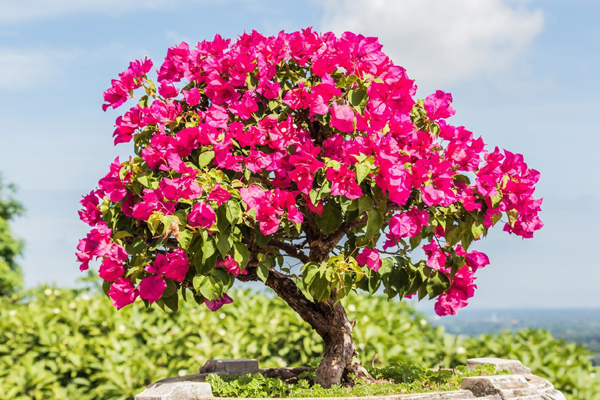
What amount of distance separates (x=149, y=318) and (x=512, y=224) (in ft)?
14.1

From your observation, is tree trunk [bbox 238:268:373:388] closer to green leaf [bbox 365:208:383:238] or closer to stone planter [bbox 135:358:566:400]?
stone planter [bbox 135:358:566:400]

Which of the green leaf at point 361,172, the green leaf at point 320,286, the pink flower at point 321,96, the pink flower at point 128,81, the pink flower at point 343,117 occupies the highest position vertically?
the pink flower at point 128,81

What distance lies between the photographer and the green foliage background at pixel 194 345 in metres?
5.46

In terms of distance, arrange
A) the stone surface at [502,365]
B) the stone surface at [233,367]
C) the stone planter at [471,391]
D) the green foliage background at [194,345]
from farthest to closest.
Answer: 1. the green foliage background at [194,345]
2. the stone surface at [233,367]
3. the stone surface at [502,365]
4. the stone planter at [471,391]

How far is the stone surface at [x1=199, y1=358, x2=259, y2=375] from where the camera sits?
4336 millimetres

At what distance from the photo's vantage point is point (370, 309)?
6168mm

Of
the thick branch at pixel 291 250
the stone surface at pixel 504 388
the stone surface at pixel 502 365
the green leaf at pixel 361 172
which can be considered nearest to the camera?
the green leaf at pixel 361 172

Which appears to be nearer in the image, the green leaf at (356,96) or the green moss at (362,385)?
the green leaf at (356,96)

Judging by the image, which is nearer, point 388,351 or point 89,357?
point 388,351

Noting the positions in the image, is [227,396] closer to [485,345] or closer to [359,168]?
[359,168]

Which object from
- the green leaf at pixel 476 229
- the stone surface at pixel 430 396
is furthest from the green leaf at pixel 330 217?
the stone surface at pixel 430 396

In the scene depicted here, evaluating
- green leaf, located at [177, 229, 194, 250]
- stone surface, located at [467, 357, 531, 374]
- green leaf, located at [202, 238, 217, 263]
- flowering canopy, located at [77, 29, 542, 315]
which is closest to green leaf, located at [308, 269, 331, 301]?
flowering canopy, located at [77, 29, 542, 315]

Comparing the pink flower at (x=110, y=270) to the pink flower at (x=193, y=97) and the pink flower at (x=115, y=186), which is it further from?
the pink flower at (x=193, y=97)

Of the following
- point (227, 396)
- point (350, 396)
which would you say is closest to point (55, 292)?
point (227, 396)
